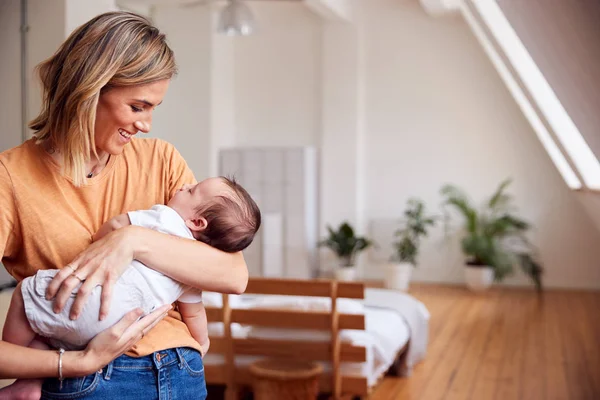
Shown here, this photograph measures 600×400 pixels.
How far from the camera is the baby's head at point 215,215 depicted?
169cm

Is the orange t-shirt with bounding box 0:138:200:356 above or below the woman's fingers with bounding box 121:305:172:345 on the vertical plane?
above

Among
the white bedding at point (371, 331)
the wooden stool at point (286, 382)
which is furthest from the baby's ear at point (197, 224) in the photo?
the white bedding at point (371, 331)

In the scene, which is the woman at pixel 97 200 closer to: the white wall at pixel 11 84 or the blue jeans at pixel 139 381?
the blue jeans at pixel 139 381

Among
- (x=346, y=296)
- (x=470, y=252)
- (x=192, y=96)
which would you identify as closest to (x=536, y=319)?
(x=470, y=252)

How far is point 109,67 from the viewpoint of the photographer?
143 centimetres

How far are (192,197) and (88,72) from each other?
393 millimetres

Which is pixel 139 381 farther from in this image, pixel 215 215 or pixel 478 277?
pixel 478 277

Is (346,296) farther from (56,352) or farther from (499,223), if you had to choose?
(499,223)

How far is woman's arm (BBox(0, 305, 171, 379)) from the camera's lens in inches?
54.9

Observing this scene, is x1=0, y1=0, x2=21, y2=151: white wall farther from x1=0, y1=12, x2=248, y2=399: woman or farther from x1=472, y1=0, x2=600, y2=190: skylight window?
x1=472, y1=0, x2=600, y2=190: skylight window

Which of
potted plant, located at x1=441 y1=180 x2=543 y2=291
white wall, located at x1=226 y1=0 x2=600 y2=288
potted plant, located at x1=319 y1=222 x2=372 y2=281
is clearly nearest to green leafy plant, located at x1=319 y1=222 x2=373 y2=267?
potted plant, located at x1=319 y1=222 x2=372 y2=281

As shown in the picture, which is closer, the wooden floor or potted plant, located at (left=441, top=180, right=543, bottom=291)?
the wooden floor

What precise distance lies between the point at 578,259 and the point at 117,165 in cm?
812

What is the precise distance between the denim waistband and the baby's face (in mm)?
315
